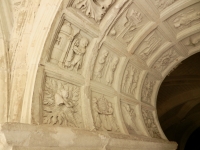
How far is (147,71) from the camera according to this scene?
4465 mm

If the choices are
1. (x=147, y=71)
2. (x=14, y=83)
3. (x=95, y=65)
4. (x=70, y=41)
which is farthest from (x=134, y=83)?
(x=14, y=83)

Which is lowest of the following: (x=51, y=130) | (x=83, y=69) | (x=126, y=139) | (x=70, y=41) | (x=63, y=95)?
(x=126, y=139)

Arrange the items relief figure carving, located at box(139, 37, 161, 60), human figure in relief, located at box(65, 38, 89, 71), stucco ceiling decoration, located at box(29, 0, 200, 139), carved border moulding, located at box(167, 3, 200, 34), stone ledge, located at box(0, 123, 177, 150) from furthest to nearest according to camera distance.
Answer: relief figure carving, located at box(139, 37, 161, 60) < carved border moulding, located at box(167, 3, 200, 34) < human figure in relief, located at box(65, 38, 89, 71) < stucco ceiling decoration, located at box(29, 0, 200, 139) < stone ledge, located at box(0, 123, 177, 150)

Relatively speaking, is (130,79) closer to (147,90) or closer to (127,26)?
(147,90)

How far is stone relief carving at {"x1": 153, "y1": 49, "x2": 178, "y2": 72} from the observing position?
459 cm

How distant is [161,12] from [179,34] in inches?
28.2

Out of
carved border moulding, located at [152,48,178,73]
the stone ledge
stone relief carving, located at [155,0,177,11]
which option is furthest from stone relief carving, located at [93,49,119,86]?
carved border moulding, located at [152,48,178,73]

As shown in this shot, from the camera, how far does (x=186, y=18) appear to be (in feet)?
13.1

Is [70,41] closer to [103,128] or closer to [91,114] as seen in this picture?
[91,114]

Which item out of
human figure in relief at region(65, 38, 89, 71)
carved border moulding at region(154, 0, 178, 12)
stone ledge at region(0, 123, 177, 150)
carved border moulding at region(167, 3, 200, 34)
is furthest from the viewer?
carved border moulding at region(167, 3, 200, 34)

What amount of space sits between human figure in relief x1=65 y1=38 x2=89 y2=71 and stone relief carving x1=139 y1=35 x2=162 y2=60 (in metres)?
1.30

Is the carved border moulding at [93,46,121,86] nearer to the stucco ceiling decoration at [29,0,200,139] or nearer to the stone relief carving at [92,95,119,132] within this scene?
the stucco ceiling decoration at [29,0,200,139]

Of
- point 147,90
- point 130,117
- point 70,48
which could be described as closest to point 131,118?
point 130,117

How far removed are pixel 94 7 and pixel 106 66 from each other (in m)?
0.93
